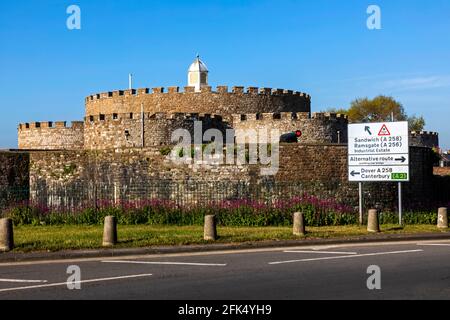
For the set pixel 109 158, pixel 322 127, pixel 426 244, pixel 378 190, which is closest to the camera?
A: pixel 426 244

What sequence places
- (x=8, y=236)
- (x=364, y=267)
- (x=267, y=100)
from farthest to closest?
(x=267, y=100) < (x=8, y=236) < (x=364, y=267)

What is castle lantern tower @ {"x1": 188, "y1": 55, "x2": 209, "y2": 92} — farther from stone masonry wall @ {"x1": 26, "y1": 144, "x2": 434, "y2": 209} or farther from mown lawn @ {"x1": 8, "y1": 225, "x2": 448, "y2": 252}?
mown lawn @ {"x1": 8, "y1": 225, "x2": 448, "y2": 252}

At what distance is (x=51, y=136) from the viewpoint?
1806 inches

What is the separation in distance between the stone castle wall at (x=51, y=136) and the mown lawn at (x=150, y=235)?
72.7 ft

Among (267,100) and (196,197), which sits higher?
(267,100)

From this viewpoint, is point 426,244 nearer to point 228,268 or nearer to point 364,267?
point 364,267

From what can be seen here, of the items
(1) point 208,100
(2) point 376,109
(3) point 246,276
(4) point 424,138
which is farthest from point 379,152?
(2) point 376,109

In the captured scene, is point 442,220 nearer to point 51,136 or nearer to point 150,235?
point 150,235

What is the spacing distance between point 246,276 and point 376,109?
3180 inches

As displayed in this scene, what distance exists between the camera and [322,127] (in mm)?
39531

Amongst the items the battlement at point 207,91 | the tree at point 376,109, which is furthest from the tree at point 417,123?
the battlement at point 207,91

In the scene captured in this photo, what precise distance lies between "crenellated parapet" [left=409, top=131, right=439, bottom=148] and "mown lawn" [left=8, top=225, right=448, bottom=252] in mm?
40504

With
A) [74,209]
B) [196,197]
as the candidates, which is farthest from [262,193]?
[74,209]
